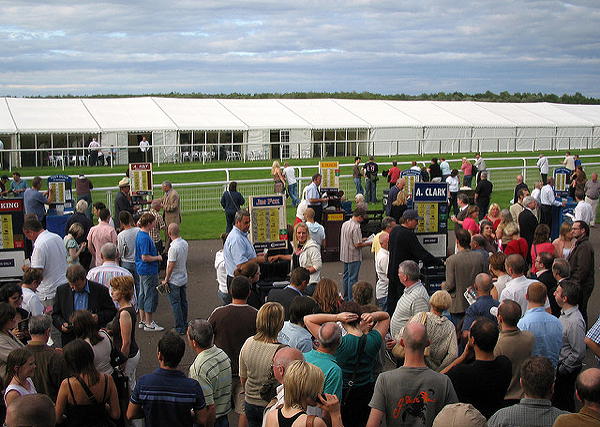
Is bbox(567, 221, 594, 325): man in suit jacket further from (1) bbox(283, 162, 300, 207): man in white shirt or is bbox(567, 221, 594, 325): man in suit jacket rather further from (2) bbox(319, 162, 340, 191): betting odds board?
(1) bbox(283, 162, 300, 207): man in white shirt

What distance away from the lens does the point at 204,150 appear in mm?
42531

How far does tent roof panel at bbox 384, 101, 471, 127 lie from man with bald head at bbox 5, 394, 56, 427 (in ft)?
150

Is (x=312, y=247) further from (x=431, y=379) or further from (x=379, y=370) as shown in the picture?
(x=431, y=379)

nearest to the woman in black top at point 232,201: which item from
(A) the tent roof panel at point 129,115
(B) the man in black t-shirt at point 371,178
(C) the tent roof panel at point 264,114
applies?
(B) the man in black t-shirt at point 371,178

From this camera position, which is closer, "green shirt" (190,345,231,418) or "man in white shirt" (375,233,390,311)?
"green shirt" (190,345,231,418)

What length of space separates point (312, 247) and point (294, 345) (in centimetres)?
366

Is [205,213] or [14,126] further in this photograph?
[14,126]

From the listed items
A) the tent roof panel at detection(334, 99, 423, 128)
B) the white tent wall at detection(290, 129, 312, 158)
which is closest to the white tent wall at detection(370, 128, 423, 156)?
the tent roof panel at detection(334, 99, 423, 128)

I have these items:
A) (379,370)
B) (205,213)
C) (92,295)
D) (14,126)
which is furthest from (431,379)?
(14,126)

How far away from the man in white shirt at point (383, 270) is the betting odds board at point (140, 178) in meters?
8.58

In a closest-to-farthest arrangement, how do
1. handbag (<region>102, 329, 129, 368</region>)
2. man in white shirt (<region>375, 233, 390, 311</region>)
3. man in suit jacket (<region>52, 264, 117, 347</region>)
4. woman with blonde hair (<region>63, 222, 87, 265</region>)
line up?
handbag (<region>102, 329, 129, 368</region>)
man in suit jacket (<region>52, 264, 117, 347</region>)
man in white shirt (<region>375, 233, 390, 311</region>)
woman with blonde hair (<region>63, 222, 87, 265</region>)

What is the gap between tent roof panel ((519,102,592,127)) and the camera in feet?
185

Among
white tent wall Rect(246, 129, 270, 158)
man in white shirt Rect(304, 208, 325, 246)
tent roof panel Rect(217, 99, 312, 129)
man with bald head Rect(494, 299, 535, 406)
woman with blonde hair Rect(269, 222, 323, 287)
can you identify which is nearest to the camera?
man with bald head Rect(494, 299, 535, 406)

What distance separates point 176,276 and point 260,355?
4.72 m
